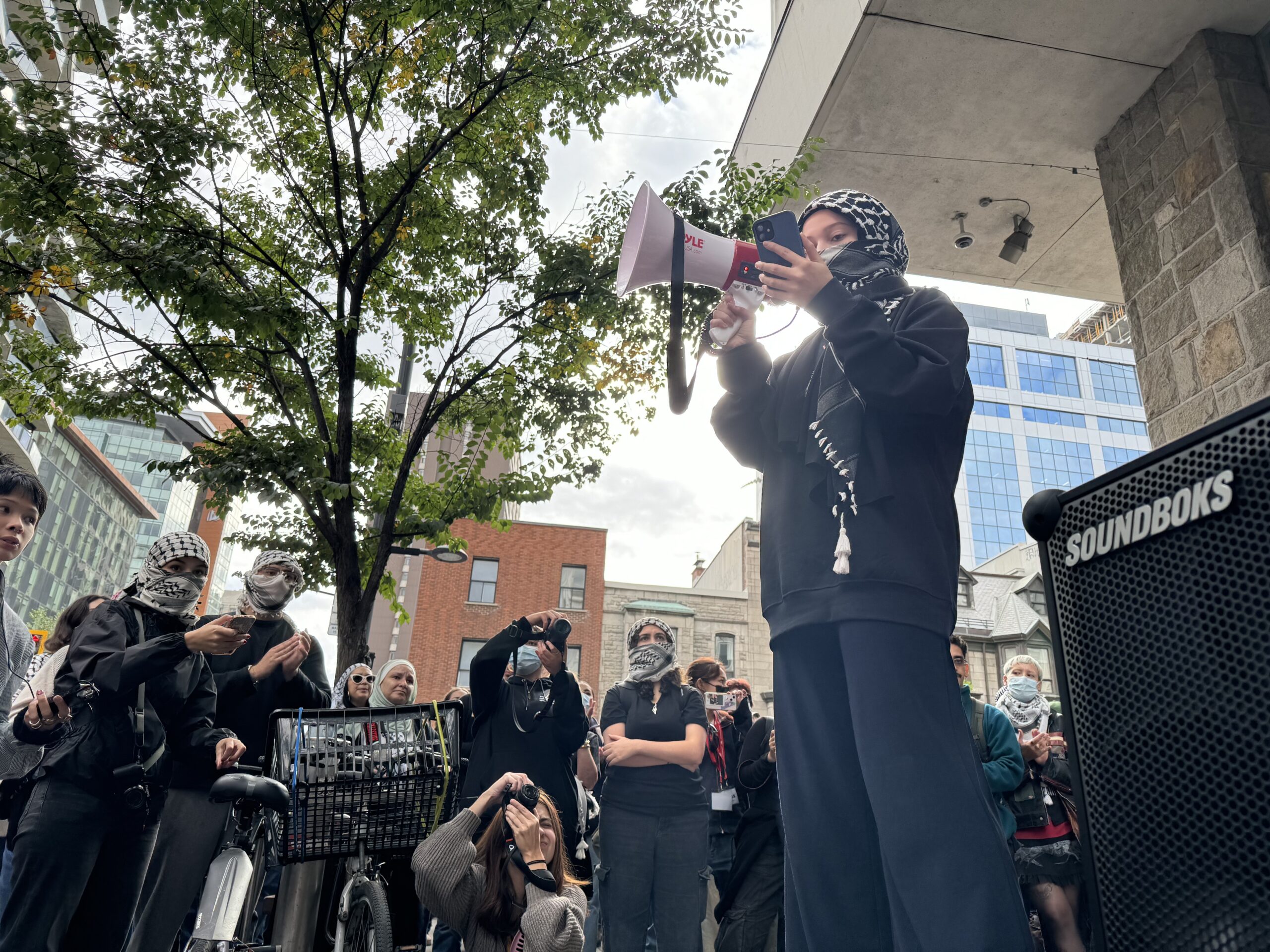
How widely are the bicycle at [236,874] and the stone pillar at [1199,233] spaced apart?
4.28 meters

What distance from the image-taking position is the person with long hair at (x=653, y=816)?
13.6 ft

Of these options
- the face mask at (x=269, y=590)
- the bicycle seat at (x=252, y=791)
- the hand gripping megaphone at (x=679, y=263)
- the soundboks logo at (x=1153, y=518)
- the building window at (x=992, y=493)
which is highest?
the building window at (x=992, y=493)

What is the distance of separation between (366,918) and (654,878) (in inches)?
66.5

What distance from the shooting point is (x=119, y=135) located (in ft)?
22.2

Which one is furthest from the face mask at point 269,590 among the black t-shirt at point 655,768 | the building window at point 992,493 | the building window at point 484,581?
the building window at point 992,493

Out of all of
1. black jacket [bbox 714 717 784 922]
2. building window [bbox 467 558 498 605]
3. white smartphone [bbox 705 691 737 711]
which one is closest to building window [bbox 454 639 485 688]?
building window [bbox 467 558 498 605]

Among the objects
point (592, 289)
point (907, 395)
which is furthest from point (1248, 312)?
point (592, 289)

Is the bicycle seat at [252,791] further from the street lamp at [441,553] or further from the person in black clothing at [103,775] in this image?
the street lamp at [441,553]

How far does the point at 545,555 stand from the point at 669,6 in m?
24.3

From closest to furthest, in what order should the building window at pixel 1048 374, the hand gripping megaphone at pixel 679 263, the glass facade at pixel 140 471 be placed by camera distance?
the hand gripping megaphone at pixel 679 263
the building window at pixel 1048 374
the glass facade at pixel 140 471

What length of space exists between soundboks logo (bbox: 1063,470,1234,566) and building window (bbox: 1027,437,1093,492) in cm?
7929

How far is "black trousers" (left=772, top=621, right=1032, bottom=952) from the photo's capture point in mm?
1212

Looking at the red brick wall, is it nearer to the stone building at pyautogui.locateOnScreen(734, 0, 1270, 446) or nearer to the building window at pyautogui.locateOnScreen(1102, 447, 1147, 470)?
the stone building at pyautogui.locateOnScreen(734, 0, 1270, 446)

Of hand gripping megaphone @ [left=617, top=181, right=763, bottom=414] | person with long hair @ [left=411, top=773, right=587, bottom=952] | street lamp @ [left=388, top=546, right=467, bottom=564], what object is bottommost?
person with long hair @ [left=411, top=773, right=587, bottom=952]
